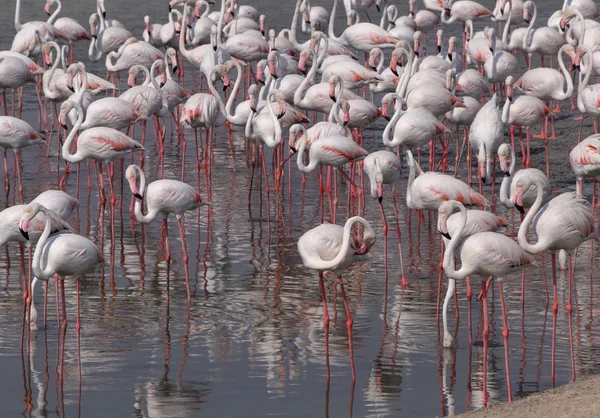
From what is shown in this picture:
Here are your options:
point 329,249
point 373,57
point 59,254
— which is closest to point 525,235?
point 329,249

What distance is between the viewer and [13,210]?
8.23 meters

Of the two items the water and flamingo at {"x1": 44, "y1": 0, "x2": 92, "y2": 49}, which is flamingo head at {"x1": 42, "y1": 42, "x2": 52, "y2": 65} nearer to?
flamingo at {"x1": 44, "y1": 0, "x2": 92, "y2": 49}

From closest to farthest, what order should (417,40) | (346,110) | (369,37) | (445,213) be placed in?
(445,213) → (346,110) → (417,40) → (369,37)

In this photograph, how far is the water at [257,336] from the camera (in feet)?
23.3

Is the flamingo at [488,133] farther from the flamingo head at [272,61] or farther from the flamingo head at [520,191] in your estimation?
the flamingo head at [272,61]

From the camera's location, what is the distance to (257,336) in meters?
8.26

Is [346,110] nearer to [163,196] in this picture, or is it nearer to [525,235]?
[163,196]

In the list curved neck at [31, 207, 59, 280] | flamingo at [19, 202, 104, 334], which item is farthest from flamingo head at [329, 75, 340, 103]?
curved neck at [31, 207, 59, 280]

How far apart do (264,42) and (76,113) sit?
3798 millimetres

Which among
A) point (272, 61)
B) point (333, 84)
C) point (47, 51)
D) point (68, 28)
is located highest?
point (68, 28)

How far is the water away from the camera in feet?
23.3

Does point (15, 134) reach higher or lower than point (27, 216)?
higher

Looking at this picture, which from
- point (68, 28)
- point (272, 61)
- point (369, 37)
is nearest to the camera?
point (272, 61)

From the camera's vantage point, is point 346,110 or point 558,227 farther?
point 346,110
